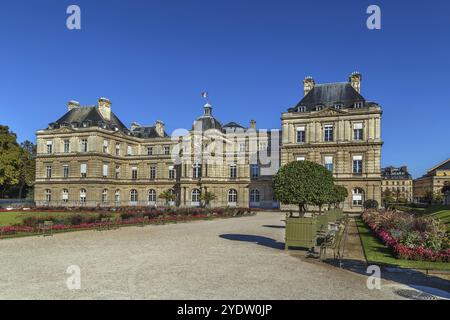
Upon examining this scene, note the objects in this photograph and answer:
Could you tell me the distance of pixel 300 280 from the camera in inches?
356

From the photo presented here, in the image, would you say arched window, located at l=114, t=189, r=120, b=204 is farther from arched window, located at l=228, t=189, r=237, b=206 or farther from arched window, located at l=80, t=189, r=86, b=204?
arched window, located at l=228, t=189, r=237, b=206

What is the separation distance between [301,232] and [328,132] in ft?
112

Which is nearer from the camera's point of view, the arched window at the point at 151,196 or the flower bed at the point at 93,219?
the flower bed at the point at 93,219

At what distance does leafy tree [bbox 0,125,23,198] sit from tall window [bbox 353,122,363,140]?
Answer: 43052mm

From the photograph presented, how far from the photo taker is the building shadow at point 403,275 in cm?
892

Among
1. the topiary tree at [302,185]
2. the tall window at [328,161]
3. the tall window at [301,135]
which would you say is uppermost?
the tall window at [301,135]

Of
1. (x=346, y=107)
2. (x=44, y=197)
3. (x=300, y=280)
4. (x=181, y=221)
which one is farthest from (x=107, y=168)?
(x=300, y=280)

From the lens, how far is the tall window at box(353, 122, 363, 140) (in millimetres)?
44500

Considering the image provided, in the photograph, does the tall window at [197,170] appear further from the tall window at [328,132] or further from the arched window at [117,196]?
the tall window at [328,132]

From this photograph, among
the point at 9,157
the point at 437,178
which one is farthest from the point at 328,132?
the point at 437,178

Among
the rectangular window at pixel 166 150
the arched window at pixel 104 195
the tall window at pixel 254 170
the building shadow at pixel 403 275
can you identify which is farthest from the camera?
the rectangular window at pixel 166 150

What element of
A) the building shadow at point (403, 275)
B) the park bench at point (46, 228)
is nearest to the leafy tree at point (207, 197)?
the park bench at point (46, 228)

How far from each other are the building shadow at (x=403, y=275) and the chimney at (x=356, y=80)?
39.9m

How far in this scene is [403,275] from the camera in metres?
9.91
